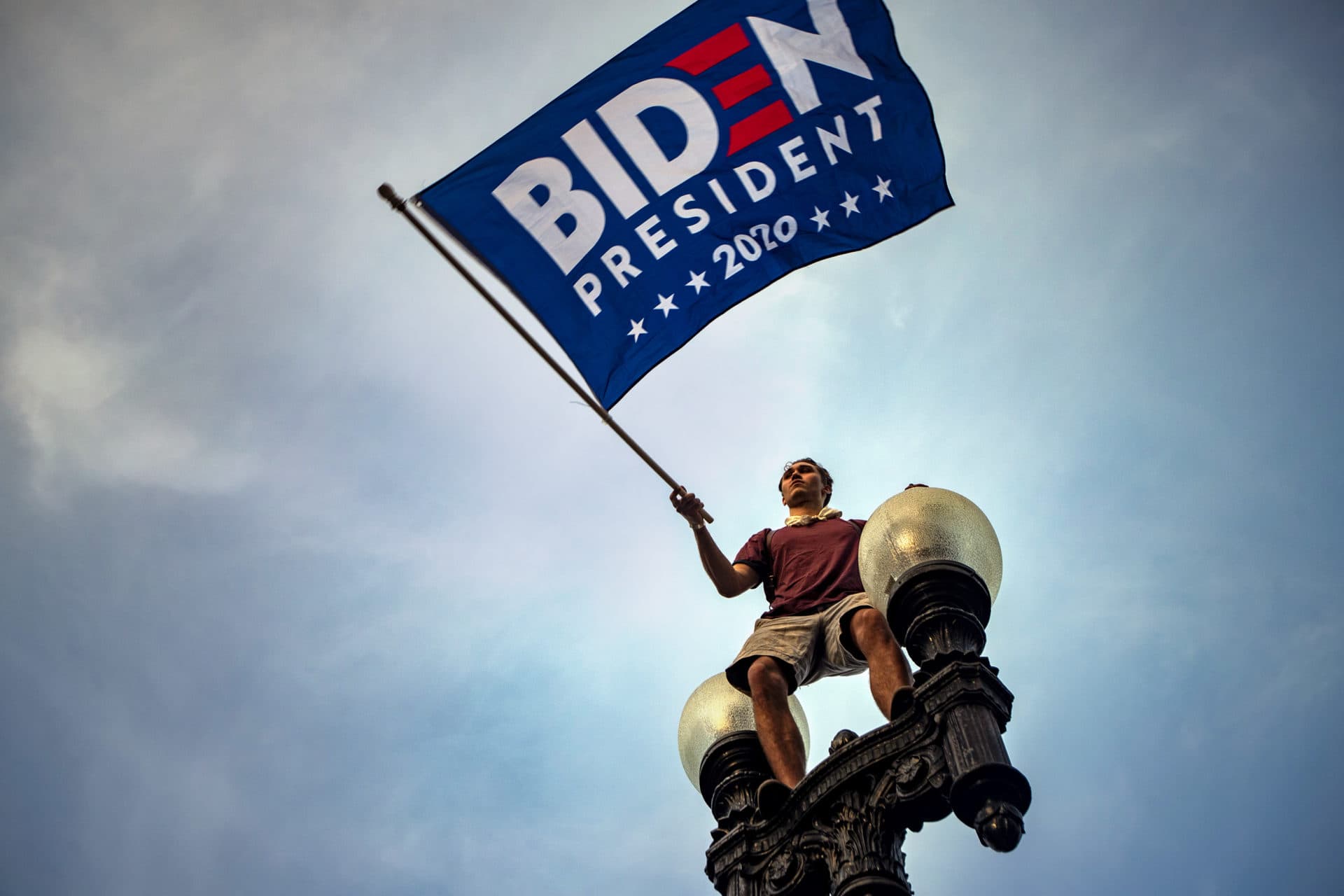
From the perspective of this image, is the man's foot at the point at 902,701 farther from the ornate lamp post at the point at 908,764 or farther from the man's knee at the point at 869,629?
the man's knee at the point at 869,629

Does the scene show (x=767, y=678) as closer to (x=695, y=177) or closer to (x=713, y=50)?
(x=695, y=177)

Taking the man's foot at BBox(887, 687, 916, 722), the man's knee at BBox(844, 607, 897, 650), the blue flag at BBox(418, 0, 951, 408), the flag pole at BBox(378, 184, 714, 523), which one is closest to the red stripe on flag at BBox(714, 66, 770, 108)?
the blue flag at BBox(418, 0, 951, 408)

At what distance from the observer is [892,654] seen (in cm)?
584

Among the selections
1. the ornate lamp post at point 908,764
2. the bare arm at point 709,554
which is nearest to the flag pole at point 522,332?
the bare arm at point 709,554

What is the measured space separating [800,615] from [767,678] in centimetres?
59

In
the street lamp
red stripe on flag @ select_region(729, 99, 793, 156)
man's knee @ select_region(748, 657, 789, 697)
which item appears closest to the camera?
the street lamp

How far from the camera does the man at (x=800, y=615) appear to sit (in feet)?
19.2

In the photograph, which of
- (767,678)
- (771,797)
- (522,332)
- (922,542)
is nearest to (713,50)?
(522,332)

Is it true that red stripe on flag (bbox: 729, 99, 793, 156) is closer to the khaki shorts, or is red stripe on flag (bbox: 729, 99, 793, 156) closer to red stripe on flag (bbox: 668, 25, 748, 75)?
red stripe on flag (bbox: 668, 25, 748, 75)

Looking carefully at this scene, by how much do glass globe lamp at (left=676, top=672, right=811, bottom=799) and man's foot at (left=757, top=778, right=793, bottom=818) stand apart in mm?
683

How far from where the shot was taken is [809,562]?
6.98 metres

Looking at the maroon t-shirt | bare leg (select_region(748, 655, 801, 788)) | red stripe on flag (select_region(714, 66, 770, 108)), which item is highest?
red stripe on flag (select_region(714, 66, 770, 108))

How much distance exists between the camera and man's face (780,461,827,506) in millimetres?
7699

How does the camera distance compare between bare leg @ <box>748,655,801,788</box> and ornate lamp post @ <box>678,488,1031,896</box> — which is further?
bare leg @ <box>748,655,801,788</box>
